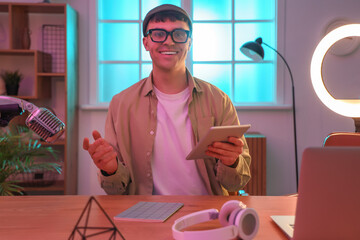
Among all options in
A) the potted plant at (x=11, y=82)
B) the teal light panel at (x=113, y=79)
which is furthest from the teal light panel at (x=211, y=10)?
the potted plant at (x=11, y=82)

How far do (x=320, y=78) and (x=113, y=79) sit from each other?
3.14 metres

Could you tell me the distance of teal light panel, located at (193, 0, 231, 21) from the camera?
12.9 ft

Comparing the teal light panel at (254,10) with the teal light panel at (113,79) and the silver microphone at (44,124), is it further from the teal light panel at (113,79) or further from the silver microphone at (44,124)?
the silver microphone at (44,124)

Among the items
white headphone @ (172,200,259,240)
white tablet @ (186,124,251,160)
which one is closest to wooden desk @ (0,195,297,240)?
white headphone @ (172,200,259,240)

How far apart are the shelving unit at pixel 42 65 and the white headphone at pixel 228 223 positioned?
9.47ft

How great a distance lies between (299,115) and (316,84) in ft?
9.27

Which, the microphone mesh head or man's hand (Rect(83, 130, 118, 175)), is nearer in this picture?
the microphone mesh head

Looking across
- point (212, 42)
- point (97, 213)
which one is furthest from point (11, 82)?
point (97, 213)

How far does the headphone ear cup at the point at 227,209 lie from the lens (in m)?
0.91

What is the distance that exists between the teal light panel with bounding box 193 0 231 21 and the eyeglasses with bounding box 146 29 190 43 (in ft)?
7.40

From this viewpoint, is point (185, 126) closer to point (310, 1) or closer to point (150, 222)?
point (150, 222)

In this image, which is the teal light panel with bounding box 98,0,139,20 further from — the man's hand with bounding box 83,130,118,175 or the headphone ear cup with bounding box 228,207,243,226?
the headphone ear cup with bounding box 228,207,243,226

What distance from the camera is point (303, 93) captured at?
3.81m

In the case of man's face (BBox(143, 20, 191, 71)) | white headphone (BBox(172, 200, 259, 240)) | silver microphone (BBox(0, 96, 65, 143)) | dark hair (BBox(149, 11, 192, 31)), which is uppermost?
dark hair (BBox(149, 11, 192, 31))
